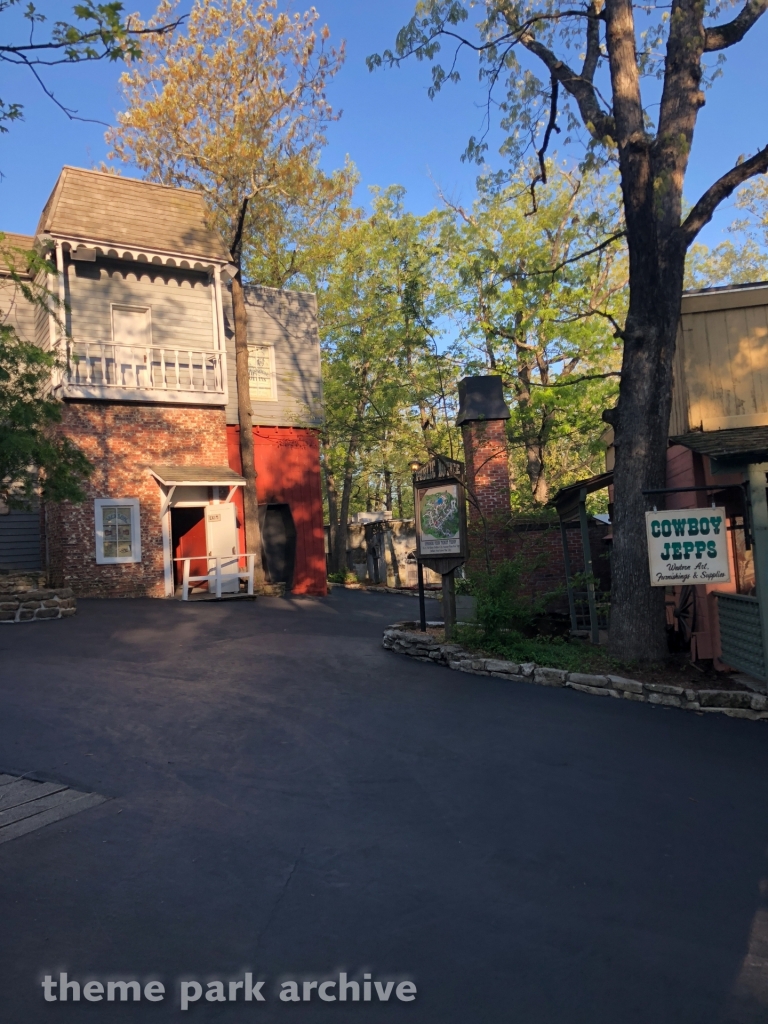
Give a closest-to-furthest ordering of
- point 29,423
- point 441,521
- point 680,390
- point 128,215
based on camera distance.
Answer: point 680,390 < point 441,521 < point 29,423 < point 128,215

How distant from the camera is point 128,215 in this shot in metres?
19.2

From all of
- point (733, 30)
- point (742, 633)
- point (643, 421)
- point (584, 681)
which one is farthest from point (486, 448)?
point (733, 30)

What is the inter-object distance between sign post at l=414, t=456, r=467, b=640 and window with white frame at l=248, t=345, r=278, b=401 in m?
10.8

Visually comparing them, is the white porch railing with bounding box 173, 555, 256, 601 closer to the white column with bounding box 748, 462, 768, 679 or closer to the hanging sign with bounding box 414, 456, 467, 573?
the hanging sign with bounding box 414, 456, 467, 573

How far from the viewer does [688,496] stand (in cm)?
1228

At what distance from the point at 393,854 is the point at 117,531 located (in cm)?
1442

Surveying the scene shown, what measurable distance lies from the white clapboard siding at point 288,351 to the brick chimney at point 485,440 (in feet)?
30.4

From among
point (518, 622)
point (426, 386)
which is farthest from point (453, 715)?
point (426, 386)

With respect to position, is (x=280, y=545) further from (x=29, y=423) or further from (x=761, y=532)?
(x=761, y=532)

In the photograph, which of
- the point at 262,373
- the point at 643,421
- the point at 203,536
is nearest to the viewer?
the point at 643,421

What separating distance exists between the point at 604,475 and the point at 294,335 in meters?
12.6

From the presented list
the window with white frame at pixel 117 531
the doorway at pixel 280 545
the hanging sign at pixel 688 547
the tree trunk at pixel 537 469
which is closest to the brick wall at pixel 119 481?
the window with white frame at pixel 117 531

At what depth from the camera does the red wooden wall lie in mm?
21922

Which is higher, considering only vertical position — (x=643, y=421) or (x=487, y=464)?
(x=643, y=421)
